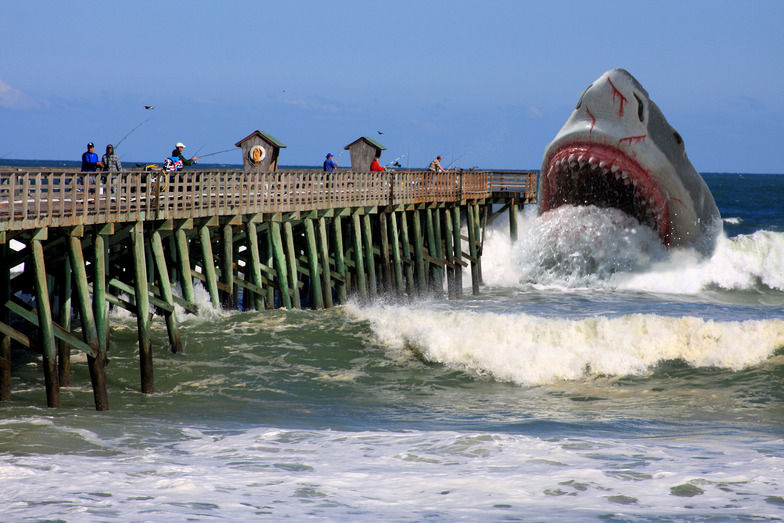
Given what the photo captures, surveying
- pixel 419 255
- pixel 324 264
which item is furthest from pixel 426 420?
pixel 419 255

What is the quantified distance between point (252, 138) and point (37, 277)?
28.6 ft

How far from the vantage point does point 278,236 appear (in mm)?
18953

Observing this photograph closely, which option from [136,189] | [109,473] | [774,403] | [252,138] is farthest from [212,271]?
[774,403]

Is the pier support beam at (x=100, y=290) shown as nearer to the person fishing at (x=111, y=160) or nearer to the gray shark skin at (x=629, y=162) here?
the person fishing at (x=111, y=160)

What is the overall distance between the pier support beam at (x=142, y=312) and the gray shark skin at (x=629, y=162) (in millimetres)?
10013

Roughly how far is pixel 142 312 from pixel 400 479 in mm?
6367

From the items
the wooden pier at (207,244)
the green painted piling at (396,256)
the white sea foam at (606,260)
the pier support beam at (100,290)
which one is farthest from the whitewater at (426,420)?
the pier support beam at (100,290)

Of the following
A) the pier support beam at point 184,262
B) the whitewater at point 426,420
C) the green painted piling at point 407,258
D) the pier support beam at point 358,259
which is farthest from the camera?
the green painted piling at point 407,258

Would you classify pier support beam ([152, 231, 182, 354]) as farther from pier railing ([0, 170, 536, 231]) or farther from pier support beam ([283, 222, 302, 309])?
pier support beam ([283, 222, 302, 309])

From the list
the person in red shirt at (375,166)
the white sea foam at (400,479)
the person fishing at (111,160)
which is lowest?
the white sea foam at (400,479)

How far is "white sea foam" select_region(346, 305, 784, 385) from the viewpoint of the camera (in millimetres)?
16109

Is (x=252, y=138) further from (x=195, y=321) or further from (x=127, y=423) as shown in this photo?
(x=127, y=423)

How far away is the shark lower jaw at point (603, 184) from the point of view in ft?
66.8

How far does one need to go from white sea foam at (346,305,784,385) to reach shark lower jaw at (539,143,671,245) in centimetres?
388
